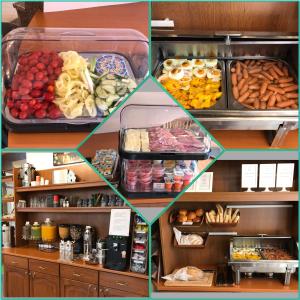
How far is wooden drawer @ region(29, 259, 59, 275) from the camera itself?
4.90 feet

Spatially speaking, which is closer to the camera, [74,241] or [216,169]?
[74,241]

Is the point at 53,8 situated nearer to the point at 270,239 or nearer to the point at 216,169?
the point at 216,169

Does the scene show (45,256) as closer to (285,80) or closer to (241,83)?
(241,83)

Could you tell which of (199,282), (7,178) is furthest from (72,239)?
(199,282)

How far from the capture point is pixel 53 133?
4.63ft

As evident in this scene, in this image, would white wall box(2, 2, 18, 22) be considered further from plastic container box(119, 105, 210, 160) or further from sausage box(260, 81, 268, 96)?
sausage box(260, 81, 268, 96)

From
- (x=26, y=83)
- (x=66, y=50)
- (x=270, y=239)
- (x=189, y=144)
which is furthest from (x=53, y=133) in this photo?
(x=270, y=239)

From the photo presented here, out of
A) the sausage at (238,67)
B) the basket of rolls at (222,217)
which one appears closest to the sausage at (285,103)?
the sausage at (238,67)

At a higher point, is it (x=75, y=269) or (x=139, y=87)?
(x=139, y=87)

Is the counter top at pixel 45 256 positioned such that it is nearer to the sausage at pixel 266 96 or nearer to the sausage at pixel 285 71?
the sausage at pixel 266 96

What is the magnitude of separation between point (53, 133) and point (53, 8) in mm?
500

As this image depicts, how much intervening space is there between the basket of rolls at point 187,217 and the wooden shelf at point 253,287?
30cm

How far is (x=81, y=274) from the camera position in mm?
1476

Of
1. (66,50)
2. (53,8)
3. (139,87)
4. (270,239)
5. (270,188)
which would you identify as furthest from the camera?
(270,239)
